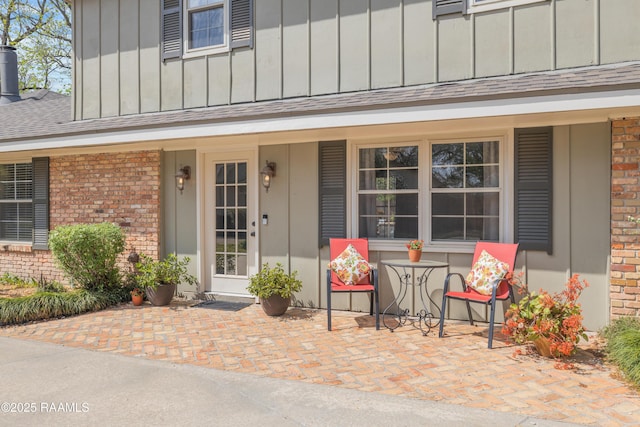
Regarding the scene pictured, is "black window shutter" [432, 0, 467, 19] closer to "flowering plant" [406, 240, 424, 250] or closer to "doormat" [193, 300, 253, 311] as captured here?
"flowering plant" [406, 240, 424, 250]

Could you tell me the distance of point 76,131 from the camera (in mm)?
6691

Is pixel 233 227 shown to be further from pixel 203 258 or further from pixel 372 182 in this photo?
pixel 372 182

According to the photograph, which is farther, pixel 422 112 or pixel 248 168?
pixel 248 168

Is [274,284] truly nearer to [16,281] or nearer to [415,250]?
[415,250]

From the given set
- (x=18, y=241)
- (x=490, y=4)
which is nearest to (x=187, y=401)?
(x=490, y=4)

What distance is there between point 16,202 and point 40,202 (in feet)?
2.86

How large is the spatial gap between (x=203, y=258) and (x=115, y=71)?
11.6 ft

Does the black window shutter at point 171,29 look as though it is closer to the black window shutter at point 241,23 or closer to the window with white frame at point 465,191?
the black window shutter at point 241,23

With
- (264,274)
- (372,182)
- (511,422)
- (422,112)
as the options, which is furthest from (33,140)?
(511,422)

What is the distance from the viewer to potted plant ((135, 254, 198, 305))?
6379mm

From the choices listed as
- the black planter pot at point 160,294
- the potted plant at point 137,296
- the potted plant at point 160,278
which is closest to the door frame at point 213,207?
the potted plant at point 160,278

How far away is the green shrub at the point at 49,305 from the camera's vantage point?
555 centimetres

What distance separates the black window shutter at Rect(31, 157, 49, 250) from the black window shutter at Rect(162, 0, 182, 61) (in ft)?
9.86

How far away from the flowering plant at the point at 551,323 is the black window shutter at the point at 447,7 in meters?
3.32
